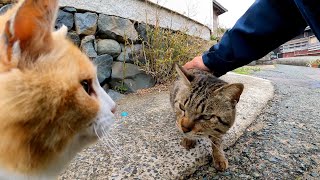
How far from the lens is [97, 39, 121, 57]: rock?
4035mm

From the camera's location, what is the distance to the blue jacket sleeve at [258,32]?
5.46 ft

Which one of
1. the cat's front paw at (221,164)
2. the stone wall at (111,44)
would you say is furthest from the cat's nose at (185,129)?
the stone wall at (111,44)

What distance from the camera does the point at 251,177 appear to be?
1797 millimetres

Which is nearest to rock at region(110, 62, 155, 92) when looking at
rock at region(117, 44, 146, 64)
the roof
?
rock at region(117, 44, 146, 64)

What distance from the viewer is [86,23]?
3.86m

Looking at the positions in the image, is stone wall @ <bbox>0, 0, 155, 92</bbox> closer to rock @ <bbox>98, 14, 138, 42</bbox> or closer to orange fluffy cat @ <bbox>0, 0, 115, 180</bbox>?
rock @ <bbox>98, 14, 138, 42</bbox>

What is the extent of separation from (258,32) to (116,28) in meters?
2.73

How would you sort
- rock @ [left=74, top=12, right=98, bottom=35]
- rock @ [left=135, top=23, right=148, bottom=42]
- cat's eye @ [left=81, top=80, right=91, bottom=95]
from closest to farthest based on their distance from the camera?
1. cat's eye @ [left=81, top=80, right=91, bottom=95]
2. rock @ [left=74, top=12, right=98, bottom=35]
3. rock @ [left=135, top=23, right=148, bottom=42]

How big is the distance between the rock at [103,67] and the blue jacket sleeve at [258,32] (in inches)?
85.3

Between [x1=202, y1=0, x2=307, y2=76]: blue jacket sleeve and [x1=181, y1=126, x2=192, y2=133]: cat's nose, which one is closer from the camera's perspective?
[x1=202, y1=0, x2=307, y2=76]: blue jacket sleeve

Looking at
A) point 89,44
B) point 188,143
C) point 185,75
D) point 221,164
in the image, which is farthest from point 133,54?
point 221,164

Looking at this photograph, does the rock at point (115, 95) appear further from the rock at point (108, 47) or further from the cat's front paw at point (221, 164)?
the cat's front paw at point (221, 164)

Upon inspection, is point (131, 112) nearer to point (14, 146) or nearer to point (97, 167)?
point (97, 167)

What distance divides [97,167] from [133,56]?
2.73 meters
